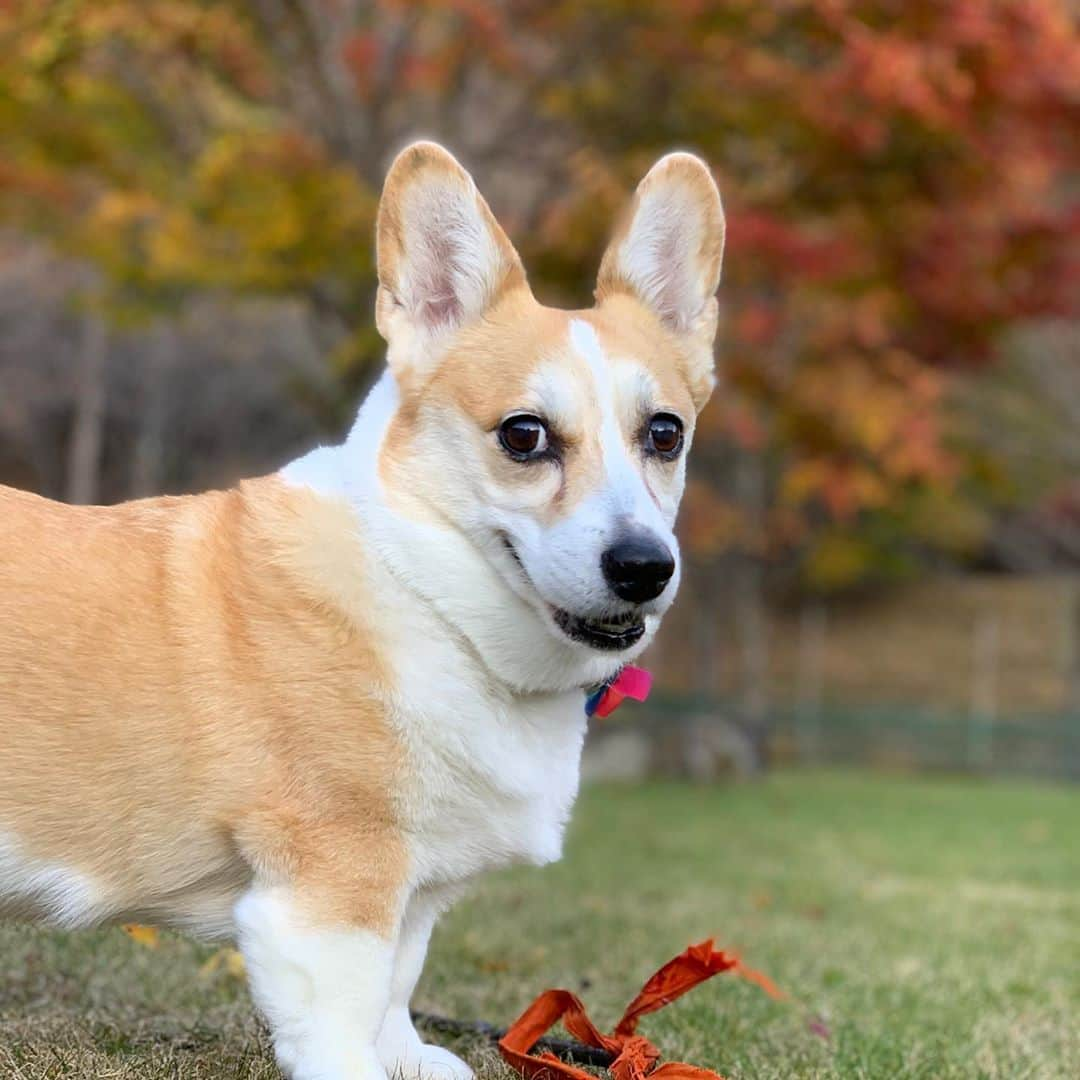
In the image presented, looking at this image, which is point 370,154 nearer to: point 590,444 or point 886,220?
point 886,220

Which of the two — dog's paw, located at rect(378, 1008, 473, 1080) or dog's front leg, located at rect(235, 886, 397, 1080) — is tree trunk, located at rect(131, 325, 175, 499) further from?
dog's front leg, located at rect(235, 886, 397, 1080)

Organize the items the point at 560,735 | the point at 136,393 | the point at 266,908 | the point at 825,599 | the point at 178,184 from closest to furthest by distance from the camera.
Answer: the point at 266,908, the point at 560,735, the point at 178,184, the point at 136,393, the point at 825,599

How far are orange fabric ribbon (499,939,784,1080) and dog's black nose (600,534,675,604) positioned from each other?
989 millimetres

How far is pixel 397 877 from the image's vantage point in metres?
2.56

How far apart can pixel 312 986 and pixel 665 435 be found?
1194 millimetres

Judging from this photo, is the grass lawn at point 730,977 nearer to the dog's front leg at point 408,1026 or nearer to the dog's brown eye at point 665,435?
the dog's front leg at point 408,1026

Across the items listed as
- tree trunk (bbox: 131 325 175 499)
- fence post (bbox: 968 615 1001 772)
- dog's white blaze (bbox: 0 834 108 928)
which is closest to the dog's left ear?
dog's white blaze (bbox: 0 834 108 928)

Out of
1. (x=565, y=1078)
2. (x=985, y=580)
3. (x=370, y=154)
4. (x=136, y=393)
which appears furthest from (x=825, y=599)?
(x=565, y=1078)

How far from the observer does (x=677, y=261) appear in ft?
10.0

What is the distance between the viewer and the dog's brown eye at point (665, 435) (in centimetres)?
274

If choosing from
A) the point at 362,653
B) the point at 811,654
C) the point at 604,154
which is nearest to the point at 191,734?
the point at 362,653

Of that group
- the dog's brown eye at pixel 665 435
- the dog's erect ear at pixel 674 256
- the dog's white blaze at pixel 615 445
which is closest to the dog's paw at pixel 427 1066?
the dog's white blaze at pixel 615 445

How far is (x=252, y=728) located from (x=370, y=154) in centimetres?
794

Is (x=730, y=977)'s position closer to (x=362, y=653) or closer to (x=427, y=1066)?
(x=427, y=1066)
